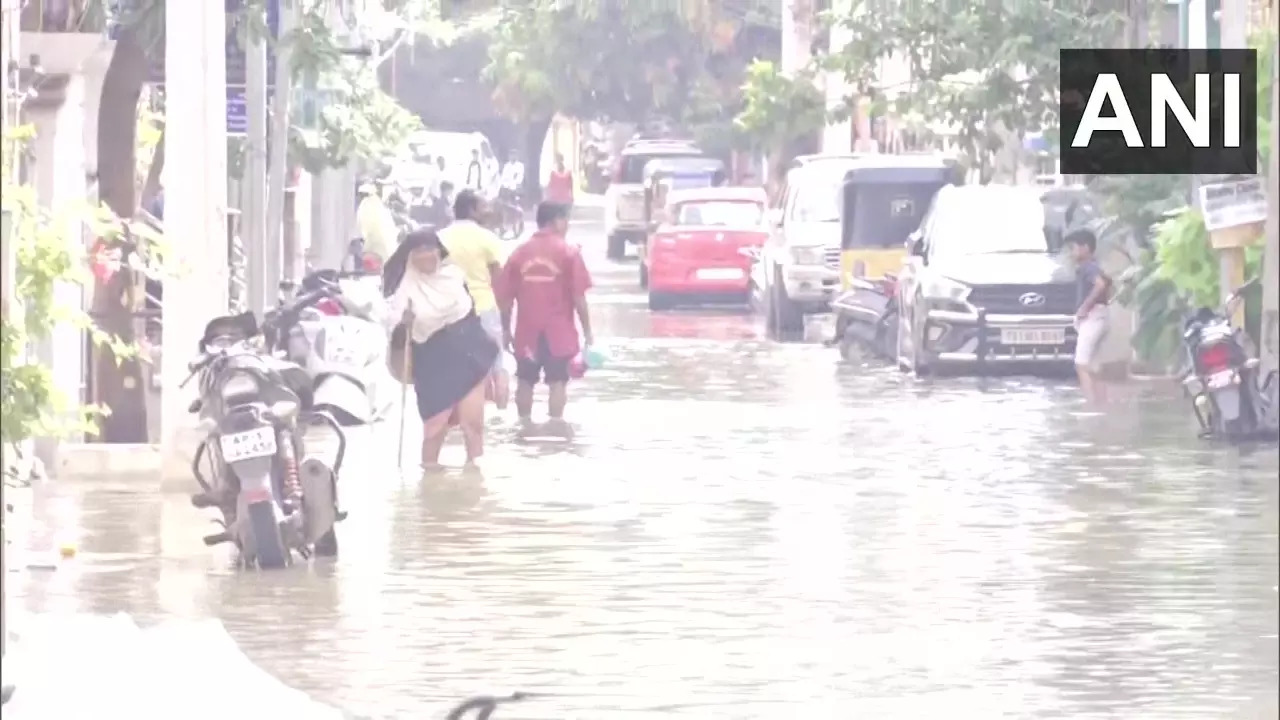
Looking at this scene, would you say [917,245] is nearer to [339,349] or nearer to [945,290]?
[945,290]

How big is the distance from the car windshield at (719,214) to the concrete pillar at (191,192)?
85.4ft

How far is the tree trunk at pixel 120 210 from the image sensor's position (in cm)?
2145

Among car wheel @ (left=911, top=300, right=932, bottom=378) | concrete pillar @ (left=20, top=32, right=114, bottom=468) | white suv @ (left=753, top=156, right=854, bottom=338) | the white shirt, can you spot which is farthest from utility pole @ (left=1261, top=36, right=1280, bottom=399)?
the white shirt

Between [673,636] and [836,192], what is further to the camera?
[836,192]

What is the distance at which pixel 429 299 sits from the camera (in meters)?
20.2

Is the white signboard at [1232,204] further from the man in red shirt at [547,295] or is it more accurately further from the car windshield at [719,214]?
the car windshield at [719,214]

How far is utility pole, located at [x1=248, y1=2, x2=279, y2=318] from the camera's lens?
86.1ft

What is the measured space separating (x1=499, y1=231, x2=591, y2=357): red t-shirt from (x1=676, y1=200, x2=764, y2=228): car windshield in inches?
827

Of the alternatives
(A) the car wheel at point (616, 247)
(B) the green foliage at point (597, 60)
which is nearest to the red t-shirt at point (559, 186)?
(B) the green foliage at point (597, 60)

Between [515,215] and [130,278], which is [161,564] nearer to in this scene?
[130,278]

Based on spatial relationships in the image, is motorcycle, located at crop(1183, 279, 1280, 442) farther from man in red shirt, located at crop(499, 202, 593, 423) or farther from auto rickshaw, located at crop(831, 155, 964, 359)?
auto rickshaw, located at crop(831, 155, 964, 359)

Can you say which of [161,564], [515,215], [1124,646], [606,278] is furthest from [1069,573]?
[515,215]

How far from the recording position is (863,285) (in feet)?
115

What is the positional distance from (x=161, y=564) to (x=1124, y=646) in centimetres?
495
